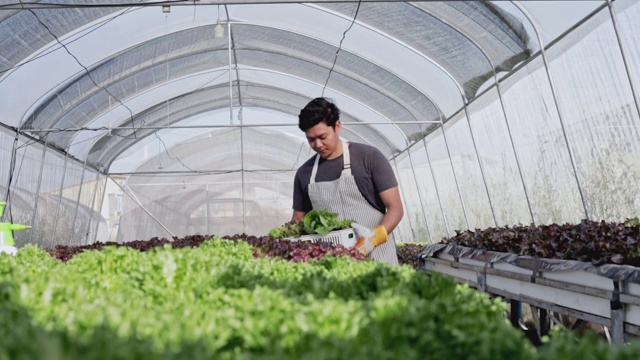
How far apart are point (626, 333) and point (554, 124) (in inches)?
251

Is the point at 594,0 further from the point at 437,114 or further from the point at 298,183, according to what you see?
the point at 437,114

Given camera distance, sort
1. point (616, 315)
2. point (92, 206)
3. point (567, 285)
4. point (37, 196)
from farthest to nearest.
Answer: point (92, 206) → point (37, 196) → point (567, 285) → point (616, 315)

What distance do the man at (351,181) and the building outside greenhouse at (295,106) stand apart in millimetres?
3539

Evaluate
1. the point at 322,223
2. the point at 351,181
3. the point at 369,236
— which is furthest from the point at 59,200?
the point at 369,236

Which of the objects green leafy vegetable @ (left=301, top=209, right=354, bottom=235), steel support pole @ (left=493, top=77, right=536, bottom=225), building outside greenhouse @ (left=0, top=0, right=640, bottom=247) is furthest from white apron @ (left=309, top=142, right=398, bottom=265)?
steel support pole @ (left=493, top=77, right=536, bottom=225)

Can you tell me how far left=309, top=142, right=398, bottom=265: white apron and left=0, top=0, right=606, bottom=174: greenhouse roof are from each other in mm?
3847

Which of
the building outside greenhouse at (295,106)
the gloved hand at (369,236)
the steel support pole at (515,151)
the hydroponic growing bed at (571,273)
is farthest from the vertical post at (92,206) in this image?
the gloved hand at (369,236)

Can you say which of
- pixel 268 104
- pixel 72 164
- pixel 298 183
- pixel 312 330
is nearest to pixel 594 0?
pixel 298 183

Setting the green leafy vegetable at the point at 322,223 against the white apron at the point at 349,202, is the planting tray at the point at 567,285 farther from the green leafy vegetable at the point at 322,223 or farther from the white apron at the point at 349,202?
the green leafy vegetable at the point at 322,223

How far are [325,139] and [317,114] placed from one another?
0.27 meters

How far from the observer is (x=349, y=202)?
6.38 meters

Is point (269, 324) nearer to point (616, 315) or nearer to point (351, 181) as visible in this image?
point (616, 315)

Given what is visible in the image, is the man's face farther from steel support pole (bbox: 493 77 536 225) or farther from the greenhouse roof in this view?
steel support pole (bbox: 493 77 536 225)

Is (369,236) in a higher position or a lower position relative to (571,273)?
higher
